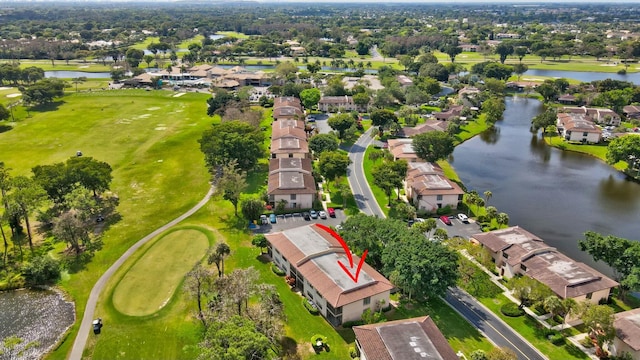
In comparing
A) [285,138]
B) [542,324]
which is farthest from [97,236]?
[542,324]

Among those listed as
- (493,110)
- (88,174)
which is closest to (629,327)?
(88,174)

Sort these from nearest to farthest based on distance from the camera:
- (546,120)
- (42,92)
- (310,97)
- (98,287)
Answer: (98,287) < (546,120) < (310,97) < (42,92)

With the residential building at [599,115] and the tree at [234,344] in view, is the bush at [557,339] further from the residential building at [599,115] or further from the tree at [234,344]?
the residential building at [599,115]

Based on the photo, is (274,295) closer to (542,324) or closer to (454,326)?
(454,326)

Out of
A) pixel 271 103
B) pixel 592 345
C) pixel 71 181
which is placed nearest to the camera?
pixel 592 345

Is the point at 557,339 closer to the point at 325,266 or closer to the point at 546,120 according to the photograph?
the point at 325,266

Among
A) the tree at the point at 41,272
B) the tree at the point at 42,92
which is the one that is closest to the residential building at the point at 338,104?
the tree at the point at 42,92

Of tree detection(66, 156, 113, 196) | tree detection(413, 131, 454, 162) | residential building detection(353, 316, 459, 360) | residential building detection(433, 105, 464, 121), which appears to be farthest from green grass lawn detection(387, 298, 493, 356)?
residential building detection(433, 105, 464, 121)
